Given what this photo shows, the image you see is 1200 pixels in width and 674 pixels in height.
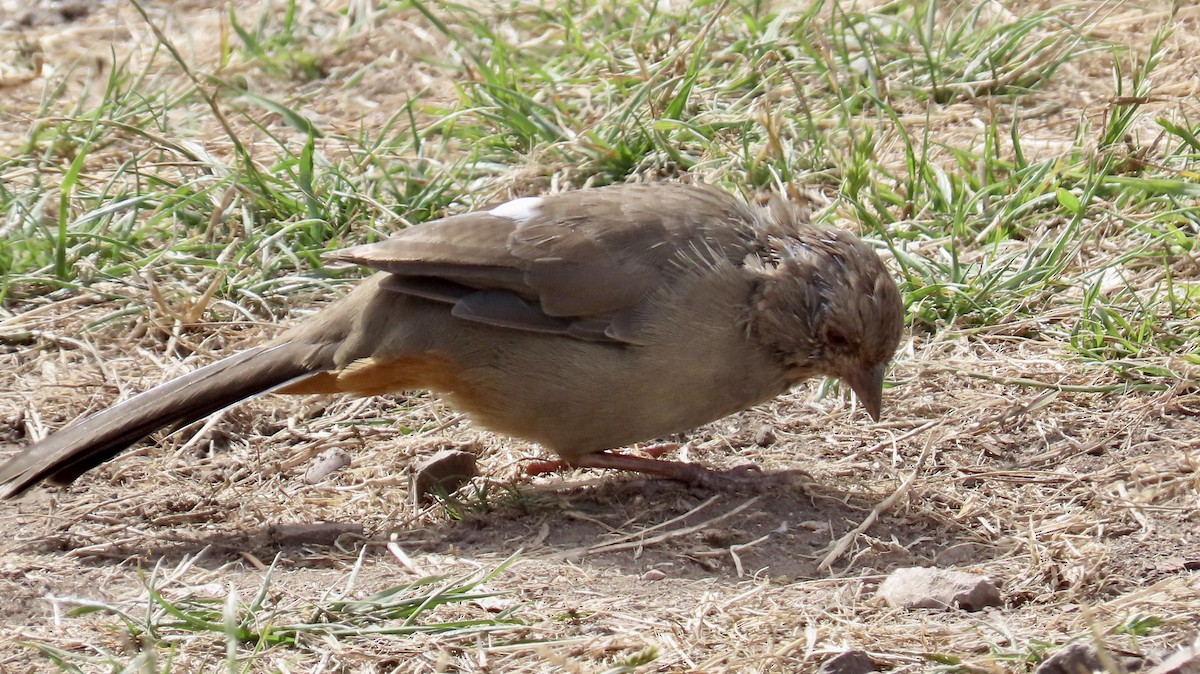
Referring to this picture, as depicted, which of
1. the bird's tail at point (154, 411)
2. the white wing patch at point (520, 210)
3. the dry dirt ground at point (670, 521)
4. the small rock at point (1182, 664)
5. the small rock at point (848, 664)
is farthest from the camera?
the white wing patch at point (520, 210)

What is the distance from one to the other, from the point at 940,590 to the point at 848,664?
0.49 metres

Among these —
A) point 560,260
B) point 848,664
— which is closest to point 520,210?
point 560,260

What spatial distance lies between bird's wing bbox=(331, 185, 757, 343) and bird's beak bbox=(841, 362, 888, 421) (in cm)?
49

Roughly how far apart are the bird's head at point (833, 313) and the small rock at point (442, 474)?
0.96 metres

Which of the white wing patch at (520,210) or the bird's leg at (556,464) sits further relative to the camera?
the bird's leg at (556,464)

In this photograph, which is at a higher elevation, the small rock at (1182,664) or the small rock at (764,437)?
the small rock at (1182,664)

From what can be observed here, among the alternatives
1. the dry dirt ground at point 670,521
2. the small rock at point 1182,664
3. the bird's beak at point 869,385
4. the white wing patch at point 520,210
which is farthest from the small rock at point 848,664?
the white wing patch at point 520,210

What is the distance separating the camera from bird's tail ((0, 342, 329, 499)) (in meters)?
4.43

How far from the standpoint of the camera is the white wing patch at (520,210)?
4.67 m

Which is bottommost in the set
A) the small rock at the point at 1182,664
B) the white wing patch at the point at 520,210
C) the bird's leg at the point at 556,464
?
the bird's leg at the point at 556,464

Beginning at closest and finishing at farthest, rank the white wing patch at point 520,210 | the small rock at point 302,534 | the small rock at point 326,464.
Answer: the small rock at point 302,534 → the white wing patch at point 520,210 → the small rock at point 326,464

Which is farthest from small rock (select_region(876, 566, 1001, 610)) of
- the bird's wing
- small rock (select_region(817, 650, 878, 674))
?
the bird's wing

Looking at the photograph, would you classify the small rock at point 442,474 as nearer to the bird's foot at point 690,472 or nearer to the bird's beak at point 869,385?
the bird's foot at point 690,472

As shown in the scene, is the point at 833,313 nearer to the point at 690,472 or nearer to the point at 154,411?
the point at 690,472
